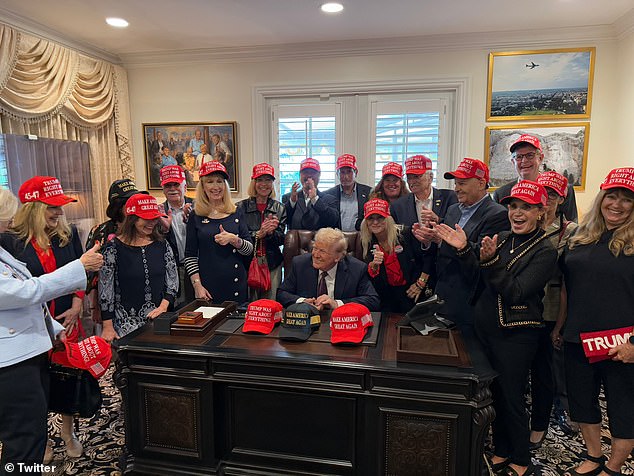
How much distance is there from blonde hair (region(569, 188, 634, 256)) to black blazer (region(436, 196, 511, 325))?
14.7 inches

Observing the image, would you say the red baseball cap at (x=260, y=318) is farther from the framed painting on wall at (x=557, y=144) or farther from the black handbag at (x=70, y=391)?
the framed painting on wall at (x=557, y=144)

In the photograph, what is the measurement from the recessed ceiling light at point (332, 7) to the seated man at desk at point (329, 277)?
222 cm

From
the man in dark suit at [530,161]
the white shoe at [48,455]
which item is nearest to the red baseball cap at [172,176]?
the white shoe at [48,455]

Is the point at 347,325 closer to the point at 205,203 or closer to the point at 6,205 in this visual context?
the point at 205,203

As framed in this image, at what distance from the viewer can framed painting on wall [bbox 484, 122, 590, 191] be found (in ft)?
15.0

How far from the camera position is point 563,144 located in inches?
181

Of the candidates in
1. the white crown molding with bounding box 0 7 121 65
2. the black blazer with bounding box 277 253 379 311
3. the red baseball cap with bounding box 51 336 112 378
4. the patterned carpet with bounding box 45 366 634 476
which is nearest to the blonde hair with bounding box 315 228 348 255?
the black blazer with bounding box 277 253 379 311

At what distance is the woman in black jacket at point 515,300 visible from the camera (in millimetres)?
2170

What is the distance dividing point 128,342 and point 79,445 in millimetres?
960

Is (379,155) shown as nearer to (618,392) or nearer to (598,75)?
(598,75)

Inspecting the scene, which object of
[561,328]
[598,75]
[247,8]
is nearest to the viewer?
[561,328]

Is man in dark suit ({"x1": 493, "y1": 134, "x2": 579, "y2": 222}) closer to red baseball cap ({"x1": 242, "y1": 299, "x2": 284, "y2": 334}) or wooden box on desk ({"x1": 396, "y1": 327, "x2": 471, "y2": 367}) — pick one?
wooden box on desk ({"x1": 396, "y1": 327, "x2": 471, "y2": 367})

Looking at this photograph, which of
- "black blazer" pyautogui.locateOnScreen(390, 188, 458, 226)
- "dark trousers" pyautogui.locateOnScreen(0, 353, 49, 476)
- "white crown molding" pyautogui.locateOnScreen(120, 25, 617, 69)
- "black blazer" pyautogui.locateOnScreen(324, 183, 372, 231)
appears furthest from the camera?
"white crown molding" pyautogui.locateOnScreen(120, 25, 617, 69)

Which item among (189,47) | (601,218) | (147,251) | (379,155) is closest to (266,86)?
(189,47)
